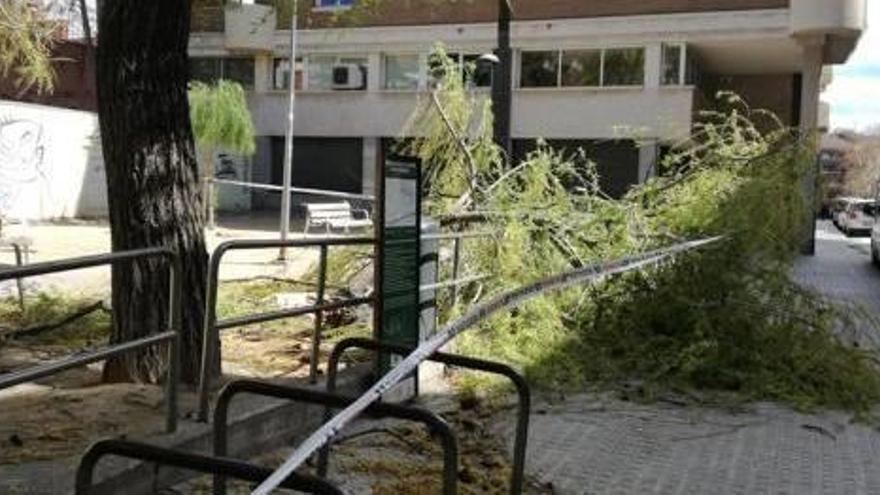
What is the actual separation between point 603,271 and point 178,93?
3.28 metres

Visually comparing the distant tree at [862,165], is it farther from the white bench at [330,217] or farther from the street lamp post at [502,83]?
the street lamp post at [502,83]

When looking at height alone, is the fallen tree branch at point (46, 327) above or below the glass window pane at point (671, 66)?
below

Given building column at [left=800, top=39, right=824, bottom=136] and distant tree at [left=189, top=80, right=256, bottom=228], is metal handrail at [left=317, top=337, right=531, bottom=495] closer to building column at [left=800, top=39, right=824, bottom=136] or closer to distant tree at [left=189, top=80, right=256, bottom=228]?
building column at [left=800, top=39, right=824, bottom=136]

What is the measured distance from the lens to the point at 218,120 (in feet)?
107

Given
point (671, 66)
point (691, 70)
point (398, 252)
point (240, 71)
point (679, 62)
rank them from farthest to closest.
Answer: point (240, 71), point (691, 70), point (671, 66), point (679, 62), point (398, 252)

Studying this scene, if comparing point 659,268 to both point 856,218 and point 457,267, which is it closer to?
point 457,267

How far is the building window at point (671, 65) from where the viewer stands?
35.5 metres

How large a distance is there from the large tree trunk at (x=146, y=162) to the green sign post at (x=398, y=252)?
3.89ft

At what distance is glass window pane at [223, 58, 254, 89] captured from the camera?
1721 inches

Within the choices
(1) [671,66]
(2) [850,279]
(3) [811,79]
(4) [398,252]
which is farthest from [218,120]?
(4) [398,252]

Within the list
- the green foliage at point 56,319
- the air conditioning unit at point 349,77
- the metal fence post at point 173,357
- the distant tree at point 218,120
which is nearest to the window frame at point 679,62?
the air conditioning unit at point 349,77

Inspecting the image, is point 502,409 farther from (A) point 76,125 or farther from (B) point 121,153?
(A) point 76,125

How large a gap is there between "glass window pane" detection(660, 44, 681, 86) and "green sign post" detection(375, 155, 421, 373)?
28977 mm

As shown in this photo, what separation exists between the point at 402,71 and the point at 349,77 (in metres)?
2.23
